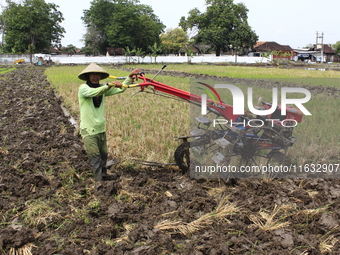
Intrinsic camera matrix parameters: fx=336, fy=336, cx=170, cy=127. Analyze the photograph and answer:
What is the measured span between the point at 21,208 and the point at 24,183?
0.66 meters

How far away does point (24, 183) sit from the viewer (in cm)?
420

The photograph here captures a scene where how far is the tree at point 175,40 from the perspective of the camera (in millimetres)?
61781

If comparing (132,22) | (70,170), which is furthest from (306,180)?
(132,22)

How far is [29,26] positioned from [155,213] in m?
56.5

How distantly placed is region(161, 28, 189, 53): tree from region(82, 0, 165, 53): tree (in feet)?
11.4

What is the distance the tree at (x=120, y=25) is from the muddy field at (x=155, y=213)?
171ft

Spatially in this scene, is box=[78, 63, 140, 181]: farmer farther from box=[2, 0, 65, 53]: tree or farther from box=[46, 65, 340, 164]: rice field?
box=[2, 0, 65, 53]: tree

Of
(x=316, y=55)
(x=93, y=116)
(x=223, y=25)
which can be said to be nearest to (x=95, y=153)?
(x=93, y=116)

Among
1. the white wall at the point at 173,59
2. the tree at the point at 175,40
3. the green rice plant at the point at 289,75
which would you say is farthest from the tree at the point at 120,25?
the green rice plant at the point at 289,75

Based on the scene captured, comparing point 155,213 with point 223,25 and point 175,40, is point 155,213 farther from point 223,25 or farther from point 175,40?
point 175,40

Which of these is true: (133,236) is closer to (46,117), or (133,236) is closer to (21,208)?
(21,208)

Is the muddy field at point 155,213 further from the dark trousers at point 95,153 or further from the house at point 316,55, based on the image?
the house at point 316,55

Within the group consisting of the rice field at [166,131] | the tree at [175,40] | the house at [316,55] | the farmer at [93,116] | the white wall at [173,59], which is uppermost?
the tree at [175,40]

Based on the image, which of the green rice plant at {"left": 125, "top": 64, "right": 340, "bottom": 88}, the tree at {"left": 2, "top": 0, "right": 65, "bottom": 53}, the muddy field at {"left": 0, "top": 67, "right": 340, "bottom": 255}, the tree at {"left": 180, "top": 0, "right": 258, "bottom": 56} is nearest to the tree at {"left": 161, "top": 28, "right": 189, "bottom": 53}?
the tree at {"left": 180, "top": 0, "right": 258, "bottom": 56}
